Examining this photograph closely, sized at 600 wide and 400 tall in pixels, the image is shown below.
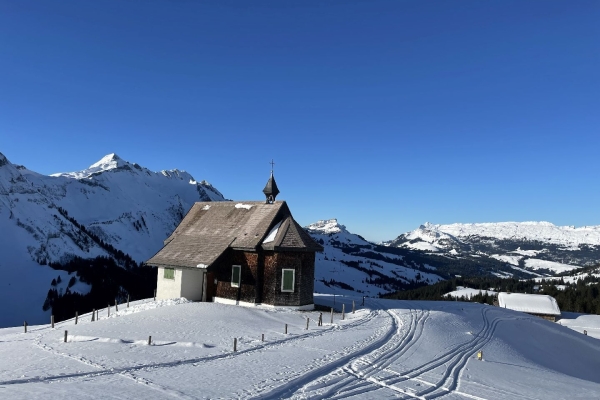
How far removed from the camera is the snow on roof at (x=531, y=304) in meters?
60.0

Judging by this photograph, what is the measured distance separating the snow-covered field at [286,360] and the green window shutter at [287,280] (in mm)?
1967

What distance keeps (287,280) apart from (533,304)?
51.4 meters

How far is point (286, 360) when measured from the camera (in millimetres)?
16578

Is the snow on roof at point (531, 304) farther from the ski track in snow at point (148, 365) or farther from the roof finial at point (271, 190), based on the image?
the ski track in snow at point (148, 365)

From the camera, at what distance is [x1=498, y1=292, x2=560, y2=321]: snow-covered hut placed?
59.2m

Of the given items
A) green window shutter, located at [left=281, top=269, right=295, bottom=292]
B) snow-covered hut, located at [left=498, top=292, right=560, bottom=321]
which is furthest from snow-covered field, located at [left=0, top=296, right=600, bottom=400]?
Answer: snow-covered hut, located at [left=498, top=292, right=560, bottom=321]

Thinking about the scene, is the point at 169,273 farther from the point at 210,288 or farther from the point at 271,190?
the point at 271,190

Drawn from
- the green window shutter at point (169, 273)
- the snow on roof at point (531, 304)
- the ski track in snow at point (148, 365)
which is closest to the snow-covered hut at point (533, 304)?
the snow on roof at point (531, 304)

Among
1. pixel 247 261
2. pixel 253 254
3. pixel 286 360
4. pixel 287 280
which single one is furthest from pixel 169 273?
pixel 286 360

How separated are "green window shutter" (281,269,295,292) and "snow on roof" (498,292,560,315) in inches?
1873

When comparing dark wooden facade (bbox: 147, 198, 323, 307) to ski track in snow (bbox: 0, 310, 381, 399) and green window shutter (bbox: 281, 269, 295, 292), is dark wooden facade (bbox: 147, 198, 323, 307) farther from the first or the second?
ski track in snow (bbox: 0, 310, 381, 399)

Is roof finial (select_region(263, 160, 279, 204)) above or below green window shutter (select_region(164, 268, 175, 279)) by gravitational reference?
above

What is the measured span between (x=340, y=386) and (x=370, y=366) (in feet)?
10.8

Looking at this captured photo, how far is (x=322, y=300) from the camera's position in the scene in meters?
37.8
